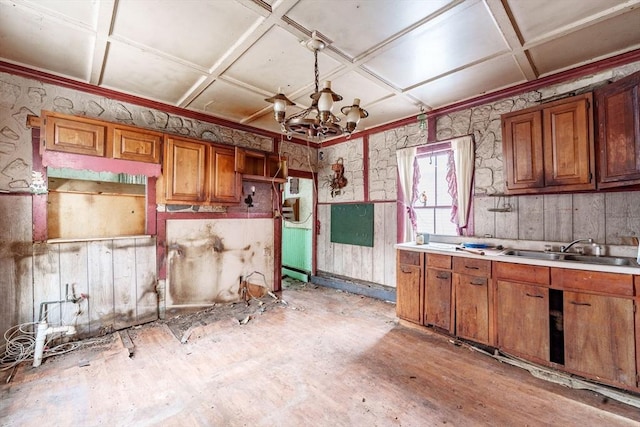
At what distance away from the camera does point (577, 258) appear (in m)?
2.55

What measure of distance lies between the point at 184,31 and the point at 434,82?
246cm

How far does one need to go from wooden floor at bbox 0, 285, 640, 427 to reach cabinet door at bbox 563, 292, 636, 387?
202mm

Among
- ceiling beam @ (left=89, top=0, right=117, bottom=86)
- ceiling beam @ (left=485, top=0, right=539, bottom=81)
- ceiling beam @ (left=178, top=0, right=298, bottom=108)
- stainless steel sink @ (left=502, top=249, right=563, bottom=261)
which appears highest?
ceiling beam @ (left=89, top=0, right=117, bottom=86)

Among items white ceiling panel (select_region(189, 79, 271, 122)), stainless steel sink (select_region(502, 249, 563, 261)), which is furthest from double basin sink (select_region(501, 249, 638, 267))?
white ceiling panel (select_region(189, 79, 271, 122))

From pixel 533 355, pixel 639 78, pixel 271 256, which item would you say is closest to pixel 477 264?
pixel 533 355

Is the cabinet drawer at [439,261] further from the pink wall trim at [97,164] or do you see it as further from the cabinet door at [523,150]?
the pink wall trim at [97,164]

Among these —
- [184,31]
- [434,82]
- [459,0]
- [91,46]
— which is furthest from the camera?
[434,82]

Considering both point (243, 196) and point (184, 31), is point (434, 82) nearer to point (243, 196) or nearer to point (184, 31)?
point (184, 31)

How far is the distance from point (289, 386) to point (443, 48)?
10.2 feet

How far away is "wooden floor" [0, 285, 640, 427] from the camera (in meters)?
1.79

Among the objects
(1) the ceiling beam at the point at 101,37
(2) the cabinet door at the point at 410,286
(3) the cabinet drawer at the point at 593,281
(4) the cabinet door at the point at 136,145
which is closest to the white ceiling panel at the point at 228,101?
(4) the cabinet door at the point at 136,145

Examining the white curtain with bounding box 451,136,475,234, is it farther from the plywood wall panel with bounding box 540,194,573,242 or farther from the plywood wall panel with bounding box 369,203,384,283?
the plywood wall panel with bounding box 369,203,384,283

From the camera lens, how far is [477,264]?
2.70m

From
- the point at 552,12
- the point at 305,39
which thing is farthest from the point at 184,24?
the point at 552,12
